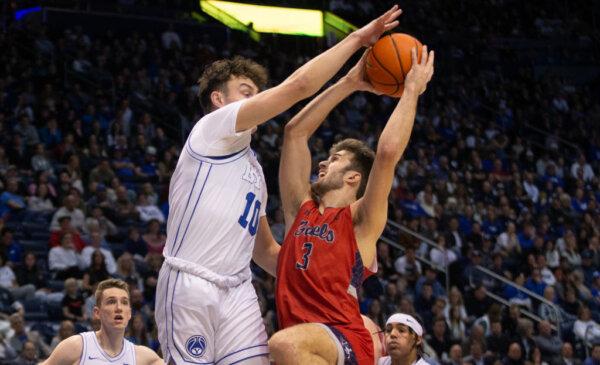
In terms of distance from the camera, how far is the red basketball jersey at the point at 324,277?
5043 mm

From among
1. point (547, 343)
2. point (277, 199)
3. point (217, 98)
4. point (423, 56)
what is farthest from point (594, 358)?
point (217, 98)

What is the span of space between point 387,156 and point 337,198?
20.5 inches

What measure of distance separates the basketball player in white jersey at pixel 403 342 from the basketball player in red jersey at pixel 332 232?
2581mm

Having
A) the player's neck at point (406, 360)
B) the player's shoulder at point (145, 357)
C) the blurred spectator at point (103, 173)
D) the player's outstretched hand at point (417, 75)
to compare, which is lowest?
the blurred spectator at point (103, 173)

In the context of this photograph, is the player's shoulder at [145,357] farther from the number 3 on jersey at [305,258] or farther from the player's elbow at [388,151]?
the player's elbow at [388,151]

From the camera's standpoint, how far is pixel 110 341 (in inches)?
301

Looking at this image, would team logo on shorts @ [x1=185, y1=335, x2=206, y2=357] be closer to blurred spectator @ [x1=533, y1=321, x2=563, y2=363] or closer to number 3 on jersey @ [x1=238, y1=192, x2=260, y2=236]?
number 3 on jersey @ [x1=238, y1=192, x2=260, y2=236]

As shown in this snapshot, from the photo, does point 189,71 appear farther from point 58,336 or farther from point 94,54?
point 58,336

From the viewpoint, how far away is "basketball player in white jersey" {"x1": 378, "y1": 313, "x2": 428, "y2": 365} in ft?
25.8

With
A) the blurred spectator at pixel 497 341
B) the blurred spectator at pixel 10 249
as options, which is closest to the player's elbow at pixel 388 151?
the blurred spectator at pixel 10 249

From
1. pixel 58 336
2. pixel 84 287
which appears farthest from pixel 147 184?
pixel 58 336

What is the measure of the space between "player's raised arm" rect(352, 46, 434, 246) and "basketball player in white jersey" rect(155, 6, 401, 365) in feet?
1.36

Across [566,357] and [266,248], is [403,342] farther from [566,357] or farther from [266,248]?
[566,357]

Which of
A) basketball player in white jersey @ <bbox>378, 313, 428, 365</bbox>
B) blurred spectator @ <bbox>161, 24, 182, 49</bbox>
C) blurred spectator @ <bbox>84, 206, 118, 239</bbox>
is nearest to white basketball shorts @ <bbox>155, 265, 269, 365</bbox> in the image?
basketball player in white jersey @ <bbox>378, 313, 428, 365</bbox>
